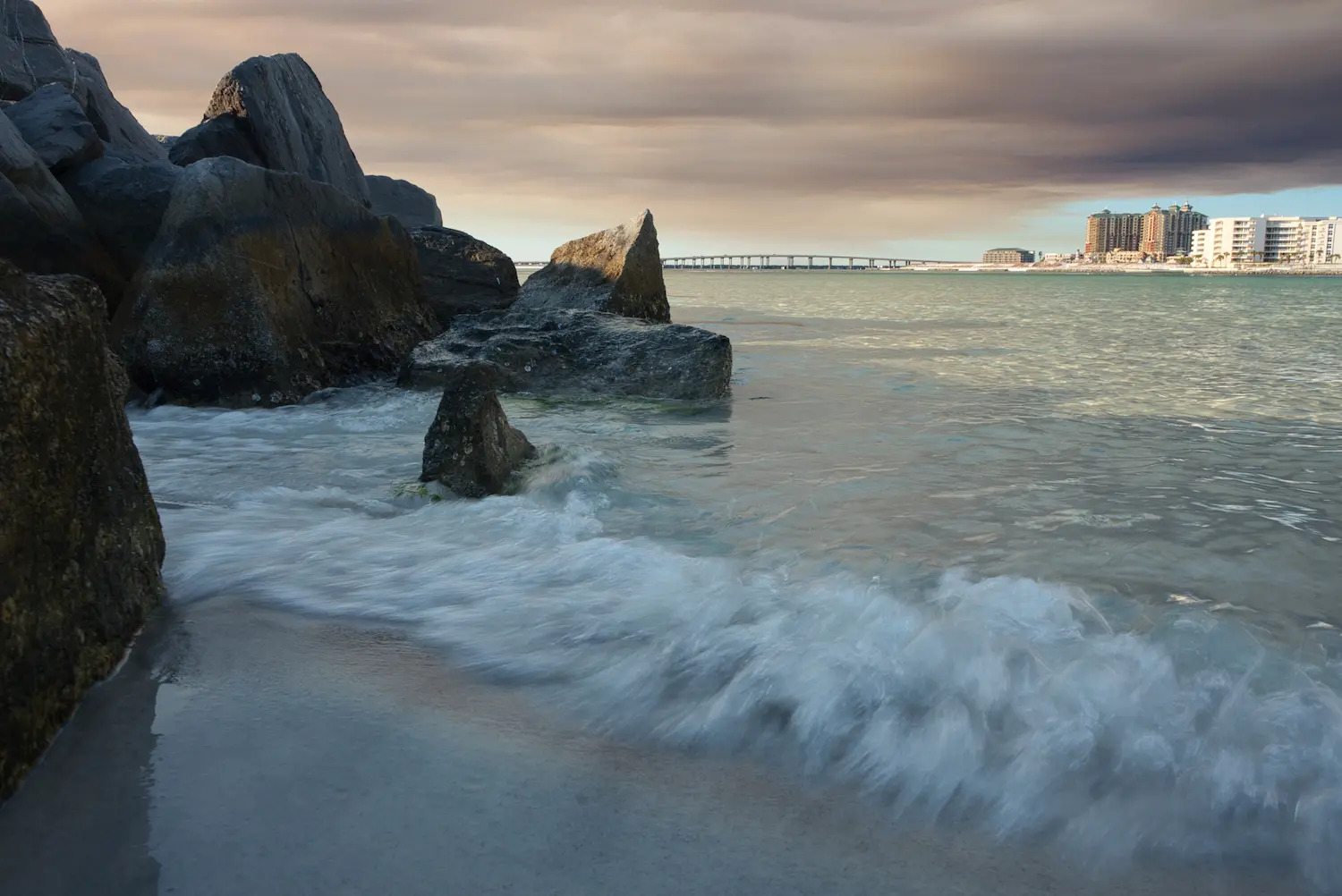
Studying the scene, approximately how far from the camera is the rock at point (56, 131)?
8562 mm

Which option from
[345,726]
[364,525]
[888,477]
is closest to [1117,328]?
[888,477]

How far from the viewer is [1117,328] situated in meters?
19.7

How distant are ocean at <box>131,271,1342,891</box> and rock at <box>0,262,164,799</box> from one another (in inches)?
25.2

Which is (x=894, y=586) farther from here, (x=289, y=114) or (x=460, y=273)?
(x=289, y=114)

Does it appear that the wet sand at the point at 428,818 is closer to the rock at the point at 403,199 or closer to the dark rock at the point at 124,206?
the dark rock at the point at 124,206

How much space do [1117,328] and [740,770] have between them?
65.7 ft

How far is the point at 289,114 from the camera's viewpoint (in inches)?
459

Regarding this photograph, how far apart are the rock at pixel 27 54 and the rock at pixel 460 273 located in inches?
203

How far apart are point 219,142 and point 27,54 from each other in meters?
5.36

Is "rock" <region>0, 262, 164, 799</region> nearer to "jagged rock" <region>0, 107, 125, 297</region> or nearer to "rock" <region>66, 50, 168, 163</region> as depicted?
"jagged rock" <region>0, 107, 125, 297</region>

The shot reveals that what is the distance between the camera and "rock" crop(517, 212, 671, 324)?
10.8 m

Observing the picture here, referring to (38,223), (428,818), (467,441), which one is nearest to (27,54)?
(38,223)

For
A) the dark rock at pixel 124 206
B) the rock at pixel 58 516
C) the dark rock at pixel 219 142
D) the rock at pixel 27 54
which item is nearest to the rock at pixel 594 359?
the dark rock at pixel 124 206

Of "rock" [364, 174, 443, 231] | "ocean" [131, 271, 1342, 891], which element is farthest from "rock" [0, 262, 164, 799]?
"rock" [364, 174, 443, 231]
